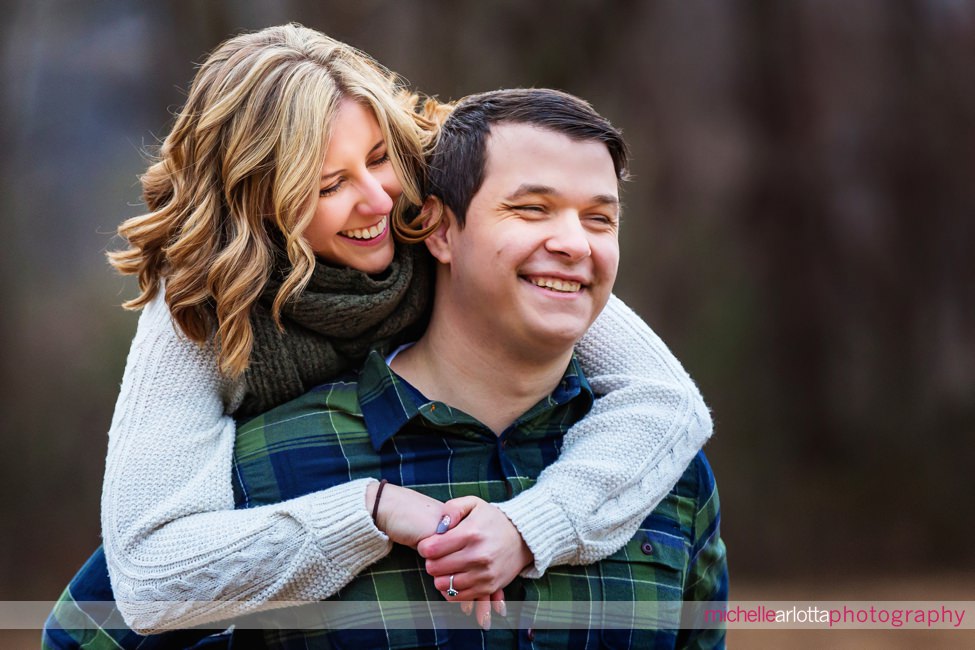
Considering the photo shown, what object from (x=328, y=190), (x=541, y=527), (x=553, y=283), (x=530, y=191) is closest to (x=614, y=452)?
→ (x=541, y=527)

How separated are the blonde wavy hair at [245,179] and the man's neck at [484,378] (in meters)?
0.24

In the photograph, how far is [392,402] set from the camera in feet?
7.05

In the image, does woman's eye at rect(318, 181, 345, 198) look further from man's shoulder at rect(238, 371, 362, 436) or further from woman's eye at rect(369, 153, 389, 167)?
man's shoulder at rect(238, 371, 362, 436)

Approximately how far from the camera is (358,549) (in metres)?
1.92

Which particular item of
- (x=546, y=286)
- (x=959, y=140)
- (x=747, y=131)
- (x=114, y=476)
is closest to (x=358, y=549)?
(x=114, y=476)

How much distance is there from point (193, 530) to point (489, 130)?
3.05 feet

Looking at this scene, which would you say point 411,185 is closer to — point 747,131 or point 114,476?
point 114,476

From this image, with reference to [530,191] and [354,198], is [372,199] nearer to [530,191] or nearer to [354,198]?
[354,198]

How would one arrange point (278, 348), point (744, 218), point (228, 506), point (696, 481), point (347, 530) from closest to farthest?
point (347, 530)
point (228, 506)
point (278, 348)
point (696, 481)
point (744, 218)

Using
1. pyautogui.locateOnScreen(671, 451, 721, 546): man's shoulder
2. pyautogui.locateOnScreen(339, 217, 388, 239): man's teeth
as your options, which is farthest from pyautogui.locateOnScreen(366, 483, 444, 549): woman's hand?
pyautogui.locateOnScreen(671, 451, 721, 546): man's shoulder

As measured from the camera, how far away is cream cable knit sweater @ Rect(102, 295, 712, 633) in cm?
191

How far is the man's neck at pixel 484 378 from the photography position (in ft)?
7.21

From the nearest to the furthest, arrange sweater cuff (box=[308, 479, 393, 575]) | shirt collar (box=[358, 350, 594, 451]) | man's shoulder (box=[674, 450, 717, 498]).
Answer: sweater cuff (box=[308, 479, 393, 575]) < shirt collar (box=[358, 350, 594, 451]) < man's shoulder (box=[674, 450, 717, 498])

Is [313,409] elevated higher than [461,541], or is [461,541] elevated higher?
[313,409]
